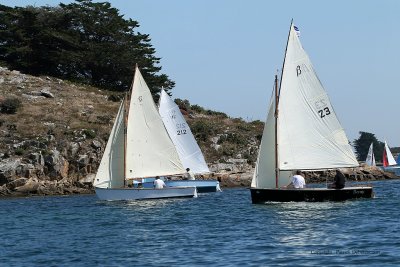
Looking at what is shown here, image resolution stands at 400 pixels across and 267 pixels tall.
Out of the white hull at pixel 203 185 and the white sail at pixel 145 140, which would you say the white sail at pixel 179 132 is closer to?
the white hull at pixel 203 185

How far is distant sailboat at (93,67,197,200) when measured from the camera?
5062cm

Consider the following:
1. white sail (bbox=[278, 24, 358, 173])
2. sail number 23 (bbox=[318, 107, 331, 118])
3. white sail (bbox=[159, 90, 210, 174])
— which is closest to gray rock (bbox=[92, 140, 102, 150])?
white sail (bbox=[159, 90, 210, 174])

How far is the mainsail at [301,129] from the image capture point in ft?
136

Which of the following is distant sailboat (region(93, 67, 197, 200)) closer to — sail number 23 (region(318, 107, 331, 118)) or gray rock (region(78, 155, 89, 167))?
sail number 23 (region(318, 107, 331, 118))

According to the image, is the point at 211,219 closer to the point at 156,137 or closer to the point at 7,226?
the point at 7,226

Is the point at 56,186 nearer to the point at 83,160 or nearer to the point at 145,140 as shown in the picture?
the point at 83,160

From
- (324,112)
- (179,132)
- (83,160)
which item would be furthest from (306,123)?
(83,160)

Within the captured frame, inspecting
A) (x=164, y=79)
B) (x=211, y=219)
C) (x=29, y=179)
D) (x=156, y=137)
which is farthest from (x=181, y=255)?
(x=164, y=79)

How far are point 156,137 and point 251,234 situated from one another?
74.4 feet

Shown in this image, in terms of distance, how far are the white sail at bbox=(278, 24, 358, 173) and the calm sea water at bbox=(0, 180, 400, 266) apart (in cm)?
262

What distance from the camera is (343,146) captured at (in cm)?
4159

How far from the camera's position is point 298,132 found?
42.0 meters

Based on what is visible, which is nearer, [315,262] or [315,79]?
[315,262]

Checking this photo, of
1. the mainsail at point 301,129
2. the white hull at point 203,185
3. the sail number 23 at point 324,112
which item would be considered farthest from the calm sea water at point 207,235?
the white hull at point 203,185
